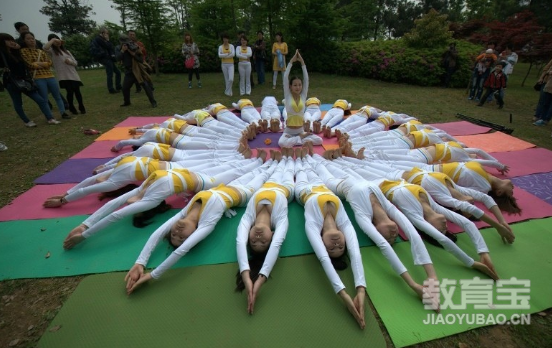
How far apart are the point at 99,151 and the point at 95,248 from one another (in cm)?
352

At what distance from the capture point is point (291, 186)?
440 centimetres

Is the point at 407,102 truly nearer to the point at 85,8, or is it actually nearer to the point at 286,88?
the point at 286,88

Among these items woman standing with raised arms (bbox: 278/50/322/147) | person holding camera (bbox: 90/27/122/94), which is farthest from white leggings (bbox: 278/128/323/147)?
person holding camera (bbox: 90/27/122/94)

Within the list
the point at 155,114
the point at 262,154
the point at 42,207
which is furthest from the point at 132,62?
the point at 262,154

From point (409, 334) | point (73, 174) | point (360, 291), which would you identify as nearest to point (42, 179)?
point (73, 174)

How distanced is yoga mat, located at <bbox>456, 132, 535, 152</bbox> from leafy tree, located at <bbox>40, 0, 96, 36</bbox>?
43.0 meters

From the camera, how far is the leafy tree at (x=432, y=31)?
48.3 ft

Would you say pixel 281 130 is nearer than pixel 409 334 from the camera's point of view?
No

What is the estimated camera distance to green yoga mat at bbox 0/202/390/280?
336 cm

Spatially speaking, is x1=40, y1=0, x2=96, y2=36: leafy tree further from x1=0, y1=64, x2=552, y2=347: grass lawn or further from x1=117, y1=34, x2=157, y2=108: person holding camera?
x1=117, y1=34, x2=157, y2=108: person holding camera

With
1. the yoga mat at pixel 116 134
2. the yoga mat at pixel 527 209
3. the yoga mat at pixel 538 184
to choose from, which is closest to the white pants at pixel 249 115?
the yoga mat at pixel 116 134

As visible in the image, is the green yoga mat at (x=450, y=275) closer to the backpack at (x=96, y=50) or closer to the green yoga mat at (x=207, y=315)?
the green yoga mat at (x=207, y=315)

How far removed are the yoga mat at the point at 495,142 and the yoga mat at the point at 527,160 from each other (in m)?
0.23

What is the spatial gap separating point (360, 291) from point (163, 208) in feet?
10.2
